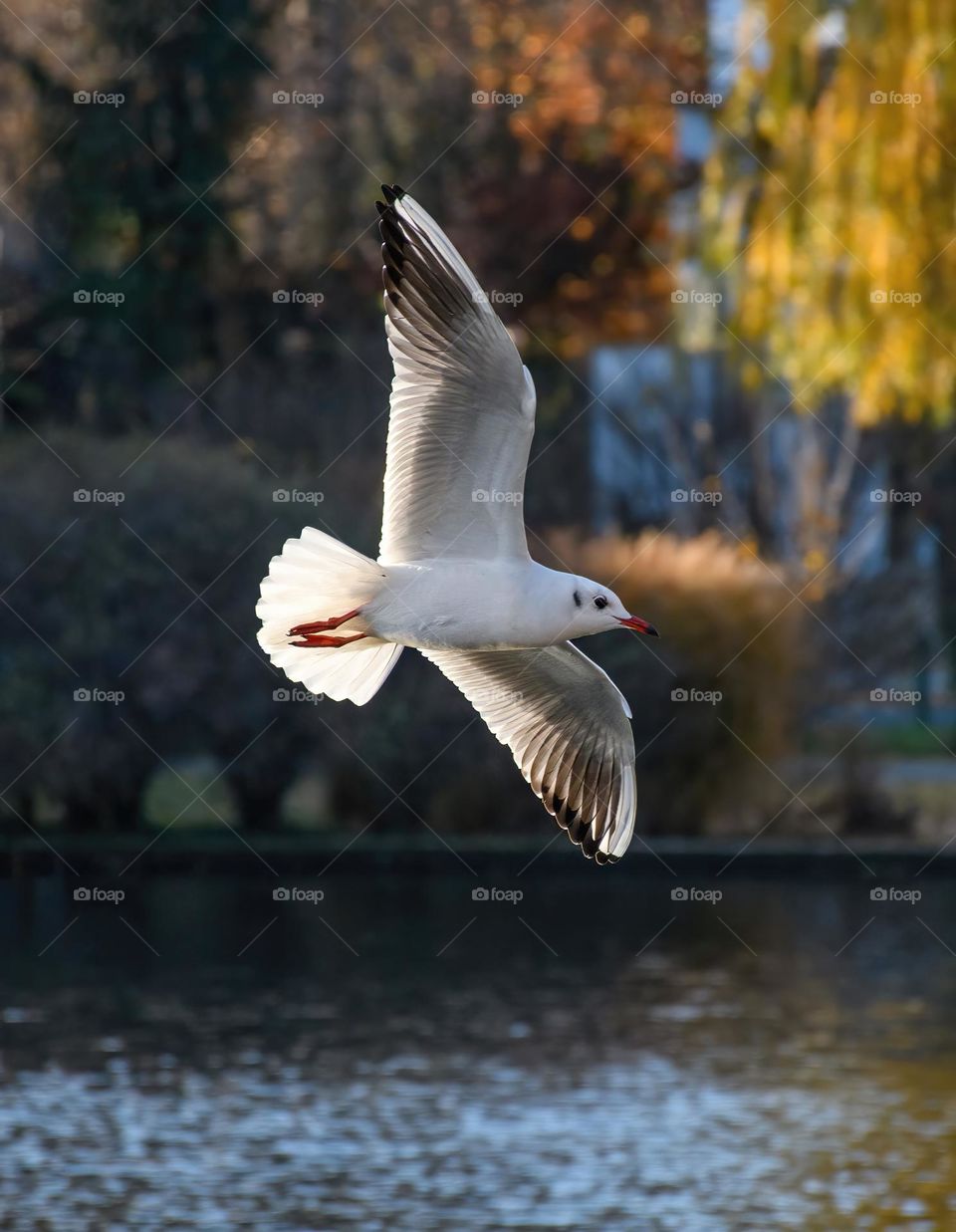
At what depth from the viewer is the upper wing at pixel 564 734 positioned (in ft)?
28.5

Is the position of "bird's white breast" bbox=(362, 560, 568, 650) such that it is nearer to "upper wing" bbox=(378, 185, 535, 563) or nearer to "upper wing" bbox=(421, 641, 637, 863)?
"upper wing" bbox=(378, 185, 535, 563)

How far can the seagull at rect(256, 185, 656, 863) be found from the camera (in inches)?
293

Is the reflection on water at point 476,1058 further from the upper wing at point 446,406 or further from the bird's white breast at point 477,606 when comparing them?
the upper wing at point 446,406

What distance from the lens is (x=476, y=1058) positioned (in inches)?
558

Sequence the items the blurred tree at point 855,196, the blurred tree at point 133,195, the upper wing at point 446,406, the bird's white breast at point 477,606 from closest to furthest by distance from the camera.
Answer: the upper wing at point 446,406
the bird's white breast at point 477,606
the blurred tree at point 855,196
the blurred tree at point 133,195

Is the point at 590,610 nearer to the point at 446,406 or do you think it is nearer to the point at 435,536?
the point at 435,536

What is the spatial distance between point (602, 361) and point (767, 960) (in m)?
17.1

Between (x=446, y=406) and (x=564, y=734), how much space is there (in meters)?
1.67

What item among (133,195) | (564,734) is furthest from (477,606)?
(133,195)

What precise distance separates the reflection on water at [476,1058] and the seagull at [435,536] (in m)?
4.09

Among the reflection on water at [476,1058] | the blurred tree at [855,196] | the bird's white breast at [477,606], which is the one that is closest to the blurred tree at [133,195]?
the reflection on water at [476,1058]

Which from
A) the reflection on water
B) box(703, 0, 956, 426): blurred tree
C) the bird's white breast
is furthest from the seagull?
box(703, 0, 956, 426): blurred tree

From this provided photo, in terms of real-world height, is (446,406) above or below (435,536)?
above

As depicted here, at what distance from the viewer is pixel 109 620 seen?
19531mm
